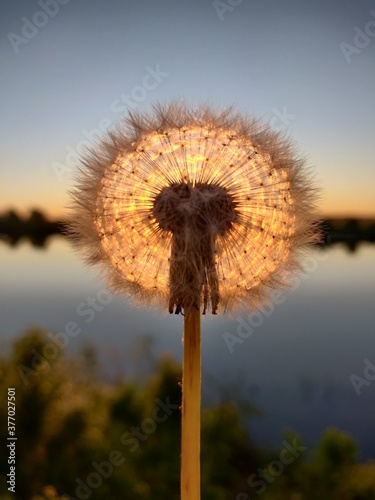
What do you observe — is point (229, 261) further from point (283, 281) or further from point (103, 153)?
point (103, 153)

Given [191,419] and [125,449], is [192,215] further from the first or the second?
[125,449]

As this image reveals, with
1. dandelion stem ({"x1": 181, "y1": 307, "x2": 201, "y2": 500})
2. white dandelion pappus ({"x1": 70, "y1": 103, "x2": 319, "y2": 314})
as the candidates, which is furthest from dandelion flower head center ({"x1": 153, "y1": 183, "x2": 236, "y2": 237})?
dandelion stem ({"x1": 181, "y1": 307, "x2": 201, "y2": 500})

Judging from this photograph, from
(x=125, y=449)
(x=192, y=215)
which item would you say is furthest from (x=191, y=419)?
(x=125, y=449)

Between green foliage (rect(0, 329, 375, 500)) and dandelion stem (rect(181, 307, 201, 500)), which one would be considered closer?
dandelion stem (rect(181, 307, 201, 500))

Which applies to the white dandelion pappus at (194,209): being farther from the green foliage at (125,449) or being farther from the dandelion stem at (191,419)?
the green foliage at (125,449)

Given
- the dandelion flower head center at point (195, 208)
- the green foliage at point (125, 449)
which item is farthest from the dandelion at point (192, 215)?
the green foliage at point (125, 449)

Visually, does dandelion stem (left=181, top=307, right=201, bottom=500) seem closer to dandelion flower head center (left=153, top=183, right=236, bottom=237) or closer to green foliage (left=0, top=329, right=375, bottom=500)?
dandelion flower head center (left=153, top=183, right=236, bottom=237)

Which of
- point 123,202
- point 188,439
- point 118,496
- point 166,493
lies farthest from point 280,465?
point 123,202
